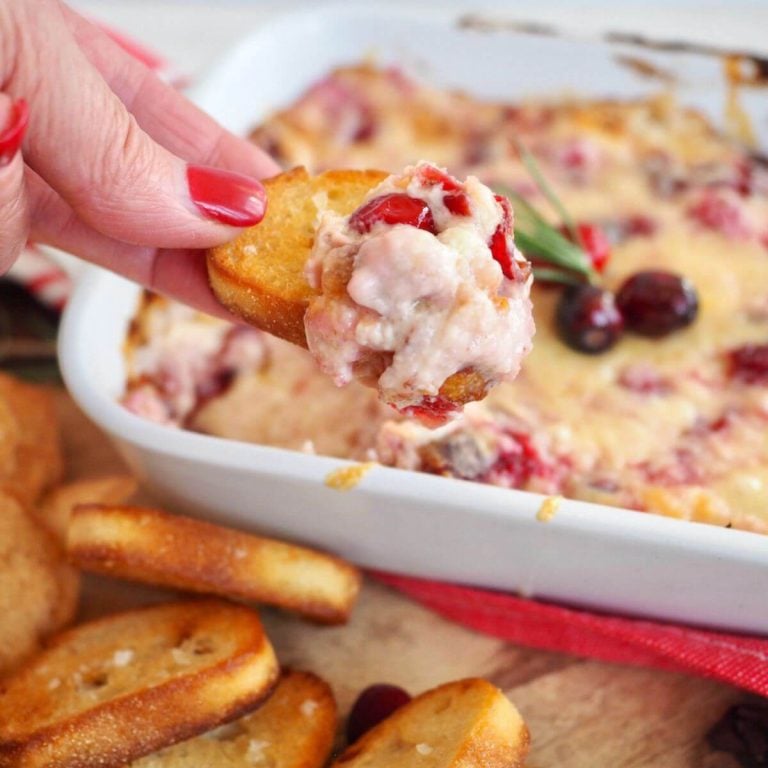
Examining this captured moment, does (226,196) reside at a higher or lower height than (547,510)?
higher

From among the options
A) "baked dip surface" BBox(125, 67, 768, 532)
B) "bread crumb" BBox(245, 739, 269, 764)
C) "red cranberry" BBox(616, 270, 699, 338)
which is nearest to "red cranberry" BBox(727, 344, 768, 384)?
"baked dip surface" BBox(125, 67, 768, 532)

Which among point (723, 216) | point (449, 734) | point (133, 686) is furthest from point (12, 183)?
point (723, 216)

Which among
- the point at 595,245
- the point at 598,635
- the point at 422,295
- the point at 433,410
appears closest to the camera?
the point at 422,295

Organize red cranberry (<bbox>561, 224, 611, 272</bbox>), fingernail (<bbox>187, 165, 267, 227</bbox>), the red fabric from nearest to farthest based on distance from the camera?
fingernail (<bbox>187, 165, 267, 227</bbox>) < the red fabric < red cranberry (<bbox>561, 224, 611, 272</bbox>)

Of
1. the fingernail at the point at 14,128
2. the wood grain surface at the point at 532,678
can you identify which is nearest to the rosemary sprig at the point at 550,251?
the wood grain surface at the point at 532,678

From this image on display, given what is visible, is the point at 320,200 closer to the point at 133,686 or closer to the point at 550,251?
the point at 550,251

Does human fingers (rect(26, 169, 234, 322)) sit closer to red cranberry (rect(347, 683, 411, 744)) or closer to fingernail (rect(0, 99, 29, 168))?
fingernail (rect(0, 99, 29, 168))

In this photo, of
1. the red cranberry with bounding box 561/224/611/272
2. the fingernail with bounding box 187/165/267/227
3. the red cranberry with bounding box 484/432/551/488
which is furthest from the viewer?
the red cranberry with bounding box 561/224/611/272

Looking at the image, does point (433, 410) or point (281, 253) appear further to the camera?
point (281, 253)
